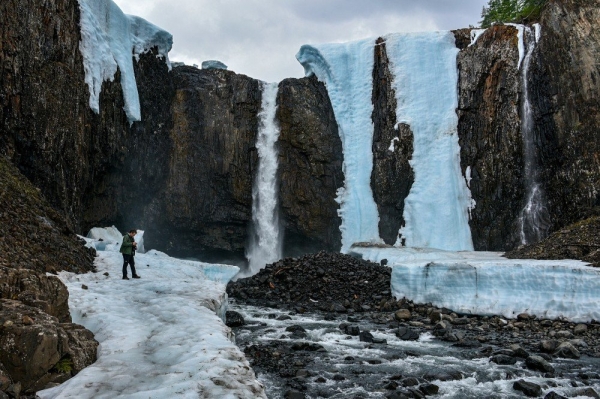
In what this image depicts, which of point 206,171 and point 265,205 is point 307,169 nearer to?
point 265,205

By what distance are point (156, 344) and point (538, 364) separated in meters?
6.38

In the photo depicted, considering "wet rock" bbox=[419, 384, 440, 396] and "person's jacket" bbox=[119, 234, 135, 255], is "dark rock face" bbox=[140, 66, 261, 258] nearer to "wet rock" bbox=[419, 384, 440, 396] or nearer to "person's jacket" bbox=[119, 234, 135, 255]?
"person's jacket" bbox=[119, 234, 135, 255]

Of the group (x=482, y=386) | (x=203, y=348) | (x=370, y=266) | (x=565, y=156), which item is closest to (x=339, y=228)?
(x=370, y=266)

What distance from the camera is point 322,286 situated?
685 inches

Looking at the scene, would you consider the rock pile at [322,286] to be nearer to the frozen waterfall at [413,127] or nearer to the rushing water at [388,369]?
the rushing water at [388,369]

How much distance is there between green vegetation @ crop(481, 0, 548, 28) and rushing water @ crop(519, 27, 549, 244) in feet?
8.69

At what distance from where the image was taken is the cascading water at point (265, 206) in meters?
27.2

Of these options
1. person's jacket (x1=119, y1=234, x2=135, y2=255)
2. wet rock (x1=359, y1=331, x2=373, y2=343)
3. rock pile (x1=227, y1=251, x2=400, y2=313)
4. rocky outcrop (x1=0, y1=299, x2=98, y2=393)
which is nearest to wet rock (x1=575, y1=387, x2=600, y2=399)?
wet rock (x1=359, y1=331, x2=373, y2=343)

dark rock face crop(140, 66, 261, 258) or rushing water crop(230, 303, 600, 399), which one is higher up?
dark rock face crop(140, 66, 261, 258)

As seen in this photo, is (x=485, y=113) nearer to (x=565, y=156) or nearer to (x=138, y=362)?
(x=565, y=156)

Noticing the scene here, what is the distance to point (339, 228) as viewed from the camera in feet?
91.2

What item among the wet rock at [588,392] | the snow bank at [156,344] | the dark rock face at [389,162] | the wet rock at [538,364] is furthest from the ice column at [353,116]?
the wet rock at [588,392]

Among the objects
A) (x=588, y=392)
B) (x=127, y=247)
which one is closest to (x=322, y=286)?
(x=127, y=247)

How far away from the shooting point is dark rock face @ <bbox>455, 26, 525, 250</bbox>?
23453mm
